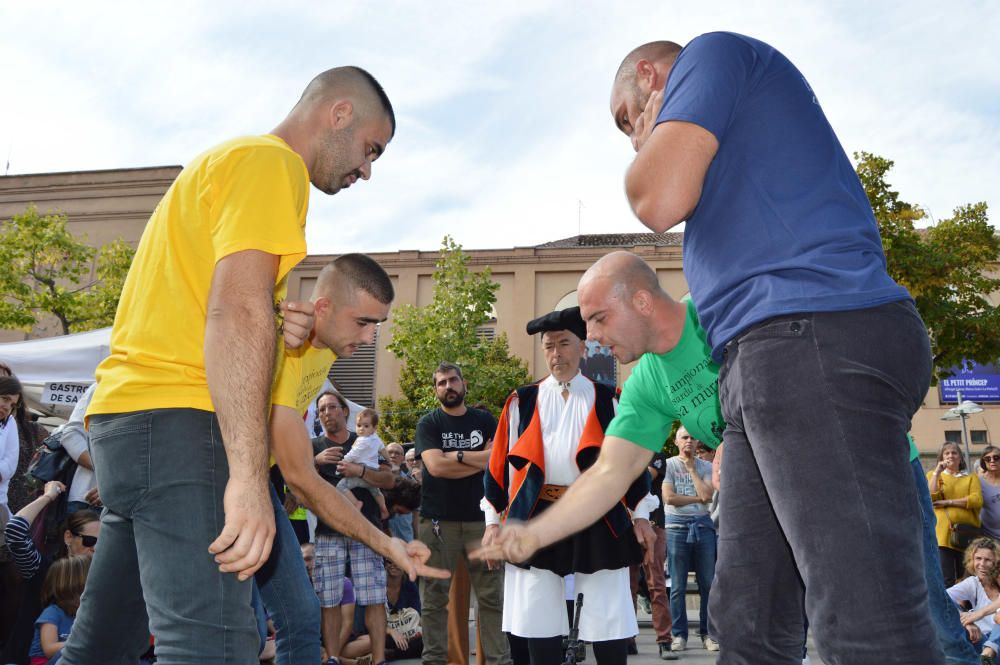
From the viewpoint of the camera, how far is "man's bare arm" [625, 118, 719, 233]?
1831mm

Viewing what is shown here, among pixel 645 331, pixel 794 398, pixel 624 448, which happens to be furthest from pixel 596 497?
pixel 794 398

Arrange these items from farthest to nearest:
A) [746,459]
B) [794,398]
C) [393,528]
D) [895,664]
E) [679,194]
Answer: [393,528] → [746,459] → [679,194] → [794,398] → [895,664]

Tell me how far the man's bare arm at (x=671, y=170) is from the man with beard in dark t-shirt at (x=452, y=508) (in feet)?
17.0

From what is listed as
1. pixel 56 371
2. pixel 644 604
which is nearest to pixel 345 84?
pixel 56 371

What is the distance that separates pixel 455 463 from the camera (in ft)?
22.9

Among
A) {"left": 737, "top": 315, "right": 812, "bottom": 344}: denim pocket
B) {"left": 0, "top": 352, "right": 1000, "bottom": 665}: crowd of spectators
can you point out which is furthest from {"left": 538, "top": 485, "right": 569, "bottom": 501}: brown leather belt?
{"left": 737, "top": 315, "right": 812, "bottom": 344}: denim pocket

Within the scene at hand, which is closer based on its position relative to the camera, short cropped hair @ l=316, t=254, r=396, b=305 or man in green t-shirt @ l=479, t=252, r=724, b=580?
man in green t-shirt @ l=479, t=252, r=724, b=580

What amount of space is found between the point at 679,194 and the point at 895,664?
1065 millimetres

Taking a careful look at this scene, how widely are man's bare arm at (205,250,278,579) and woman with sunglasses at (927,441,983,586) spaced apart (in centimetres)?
916

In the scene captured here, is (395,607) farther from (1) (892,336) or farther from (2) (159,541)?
(1) (892,336)

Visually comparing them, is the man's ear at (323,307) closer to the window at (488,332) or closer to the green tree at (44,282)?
the green tree at (44,282)

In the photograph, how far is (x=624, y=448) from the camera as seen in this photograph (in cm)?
310

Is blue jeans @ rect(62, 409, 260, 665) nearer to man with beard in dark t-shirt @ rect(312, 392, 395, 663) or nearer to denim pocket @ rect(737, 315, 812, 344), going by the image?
denim pocket @ rect(737, 315, 812, 344)

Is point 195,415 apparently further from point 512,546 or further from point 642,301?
point 642,301
